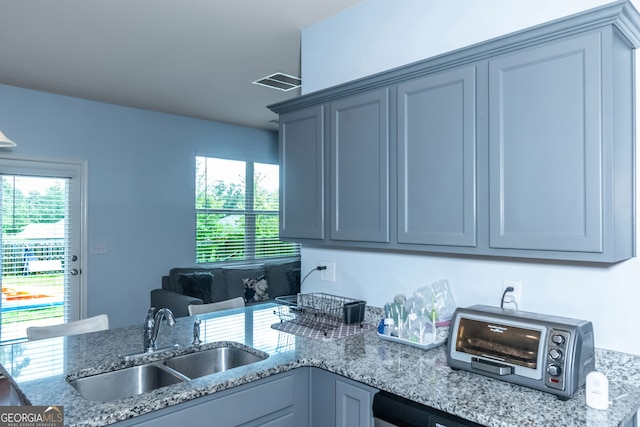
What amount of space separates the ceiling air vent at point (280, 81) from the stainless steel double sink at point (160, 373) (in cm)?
251

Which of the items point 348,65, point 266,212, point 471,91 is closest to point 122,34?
point 348,65

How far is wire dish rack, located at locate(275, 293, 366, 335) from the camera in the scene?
2.30m

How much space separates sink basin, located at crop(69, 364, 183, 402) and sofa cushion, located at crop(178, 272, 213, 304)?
2.60 meters

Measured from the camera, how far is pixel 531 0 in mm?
1830

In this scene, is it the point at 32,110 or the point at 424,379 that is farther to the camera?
the point at 32,110

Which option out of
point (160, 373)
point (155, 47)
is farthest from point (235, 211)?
point (160, 373)

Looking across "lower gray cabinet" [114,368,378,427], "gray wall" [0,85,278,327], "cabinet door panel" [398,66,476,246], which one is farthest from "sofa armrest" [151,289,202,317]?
"cabinet door panel" [398,66,476,246]

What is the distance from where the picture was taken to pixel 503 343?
5.06 ft

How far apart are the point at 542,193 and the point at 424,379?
2.53ft

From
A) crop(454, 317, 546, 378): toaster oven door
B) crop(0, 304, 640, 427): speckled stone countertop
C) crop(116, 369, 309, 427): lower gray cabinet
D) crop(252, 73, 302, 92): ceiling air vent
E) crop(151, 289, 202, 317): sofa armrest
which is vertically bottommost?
crop(151, 289, 202, 317): sofa armrest

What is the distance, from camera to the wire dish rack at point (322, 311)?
7.55 feet

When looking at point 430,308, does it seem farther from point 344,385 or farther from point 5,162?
point 5,162

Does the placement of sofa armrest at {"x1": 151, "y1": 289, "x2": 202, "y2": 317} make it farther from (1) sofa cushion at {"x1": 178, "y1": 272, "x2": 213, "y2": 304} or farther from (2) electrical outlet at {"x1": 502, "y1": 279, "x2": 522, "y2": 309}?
(2) electrical outlet at {"x1": 502, "y1": 279, "x2": 522, "y2": 309}

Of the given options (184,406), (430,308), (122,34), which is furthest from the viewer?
(122,34)
